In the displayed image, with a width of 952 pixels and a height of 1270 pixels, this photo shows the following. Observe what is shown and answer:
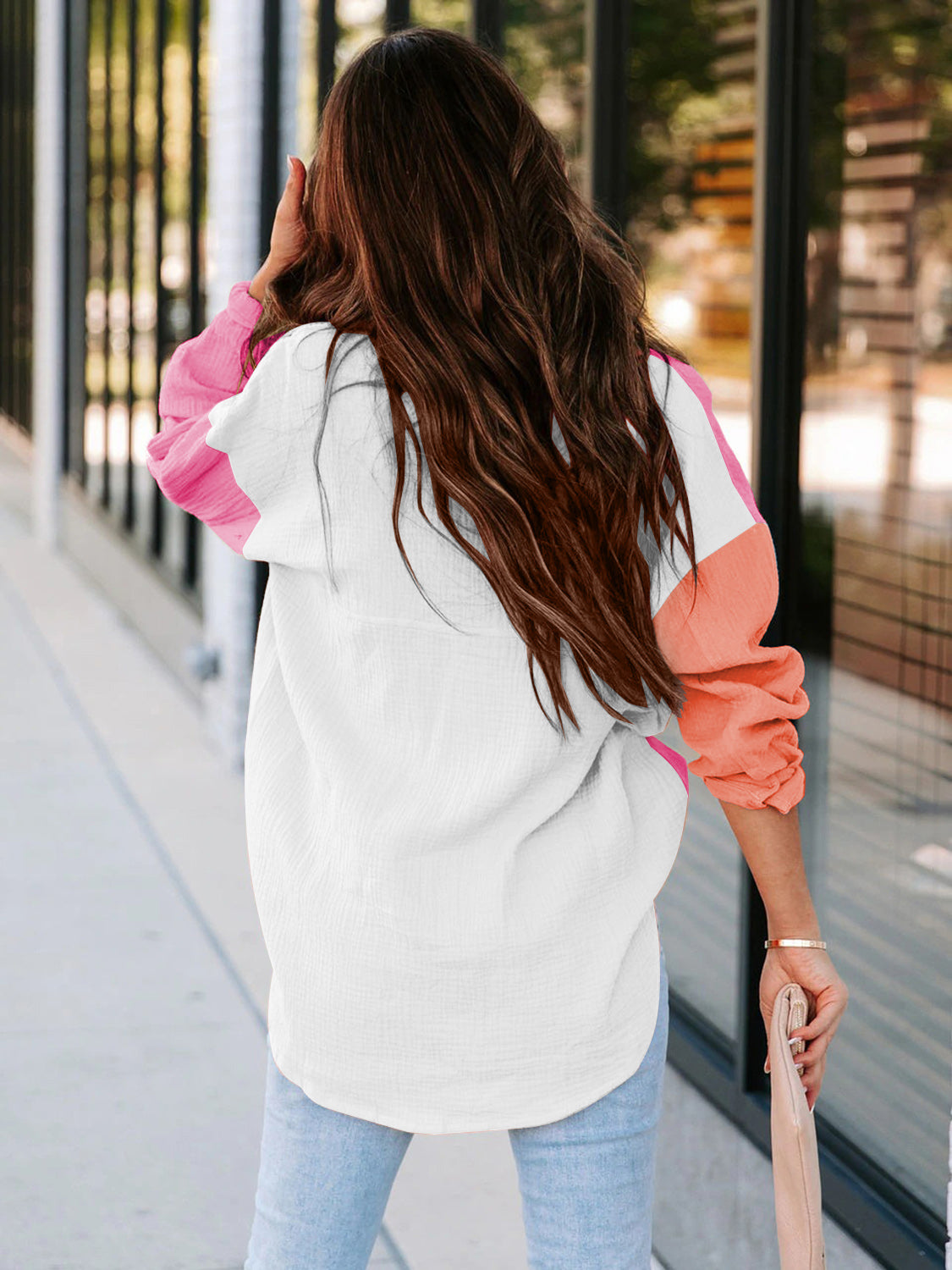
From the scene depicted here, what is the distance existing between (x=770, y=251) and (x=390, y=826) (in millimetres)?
2023

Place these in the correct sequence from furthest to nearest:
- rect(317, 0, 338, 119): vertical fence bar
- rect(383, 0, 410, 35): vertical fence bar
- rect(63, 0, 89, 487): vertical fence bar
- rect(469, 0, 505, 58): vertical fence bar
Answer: rect(63, 0, 89, 487): vertical fence bar, rect(317, 0, 338, 119): vertical fence bar, rect(383, 0, 410, 35): vertical fence bar, rect(469, 0, 505, 58): vertical fence bar

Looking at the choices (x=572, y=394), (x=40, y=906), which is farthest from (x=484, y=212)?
(x=40, y=906)

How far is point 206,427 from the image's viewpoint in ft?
5.59

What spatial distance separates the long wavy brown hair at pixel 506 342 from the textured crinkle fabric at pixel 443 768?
0.03 meters

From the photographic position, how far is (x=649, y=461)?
159cm

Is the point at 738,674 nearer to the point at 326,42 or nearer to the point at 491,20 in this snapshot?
the point at 491,20

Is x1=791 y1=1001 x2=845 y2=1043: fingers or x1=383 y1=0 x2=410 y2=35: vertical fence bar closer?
x1=791 y1=1001 x2=845 y2=1043: fingers

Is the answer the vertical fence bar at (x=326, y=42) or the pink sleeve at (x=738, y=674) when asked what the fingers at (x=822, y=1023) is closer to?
the pink sleeve at (x=738, y=674)

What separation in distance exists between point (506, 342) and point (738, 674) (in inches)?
15.9

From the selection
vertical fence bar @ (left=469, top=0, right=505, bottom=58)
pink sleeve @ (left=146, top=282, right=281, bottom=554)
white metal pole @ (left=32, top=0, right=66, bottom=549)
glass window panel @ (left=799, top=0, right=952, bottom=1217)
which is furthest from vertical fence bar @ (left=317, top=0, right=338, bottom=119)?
white metal pole @ (left=32, top=0, right=66, bottom=549)

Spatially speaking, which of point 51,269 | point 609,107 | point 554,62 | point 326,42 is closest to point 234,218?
point 326,42

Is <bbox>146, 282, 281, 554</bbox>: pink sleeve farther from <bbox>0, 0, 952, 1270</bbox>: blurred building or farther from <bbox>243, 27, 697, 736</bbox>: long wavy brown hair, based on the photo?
<bbox>0, 0, 952, 1270</bbox>: blurred building

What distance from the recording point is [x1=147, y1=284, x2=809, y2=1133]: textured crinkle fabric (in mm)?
1619

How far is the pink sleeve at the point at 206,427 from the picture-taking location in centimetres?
170
